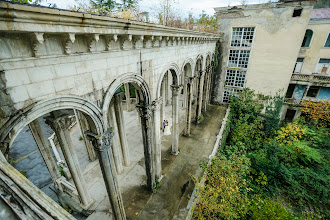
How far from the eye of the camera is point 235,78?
20.6 meters

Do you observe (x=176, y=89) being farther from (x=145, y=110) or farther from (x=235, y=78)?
(x=235, y=78)

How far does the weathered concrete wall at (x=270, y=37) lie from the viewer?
53.3 feet

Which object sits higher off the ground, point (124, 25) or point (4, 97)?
point (124, 25)

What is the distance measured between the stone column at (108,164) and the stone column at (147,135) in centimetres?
218

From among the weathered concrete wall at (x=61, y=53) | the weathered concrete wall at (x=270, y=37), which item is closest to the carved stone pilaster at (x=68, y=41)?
the weathered concrete wall at (x=61, y=53)

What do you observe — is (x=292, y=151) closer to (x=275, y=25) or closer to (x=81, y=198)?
(x=275, y=25)

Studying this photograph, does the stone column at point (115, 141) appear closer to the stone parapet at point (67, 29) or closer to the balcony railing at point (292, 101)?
the stone parapet at point (67, 29)

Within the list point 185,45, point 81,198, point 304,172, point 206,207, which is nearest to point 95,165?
point 81,198

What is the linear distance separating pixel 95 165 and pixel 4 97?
30.3 feet

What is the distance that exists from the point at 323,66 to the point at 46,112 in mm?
26263

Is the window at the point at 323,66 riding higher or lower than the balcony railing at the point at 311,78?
higher

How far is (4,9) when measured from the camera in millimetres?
2672

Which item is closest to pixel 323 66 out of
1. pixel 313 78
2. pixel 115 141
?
pixel 313 78

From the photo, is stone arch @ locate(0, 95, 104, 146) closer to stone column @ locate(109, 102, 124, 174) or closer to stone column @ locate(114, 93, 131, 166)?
stone column @ locate(109, 102, 124, 174)
